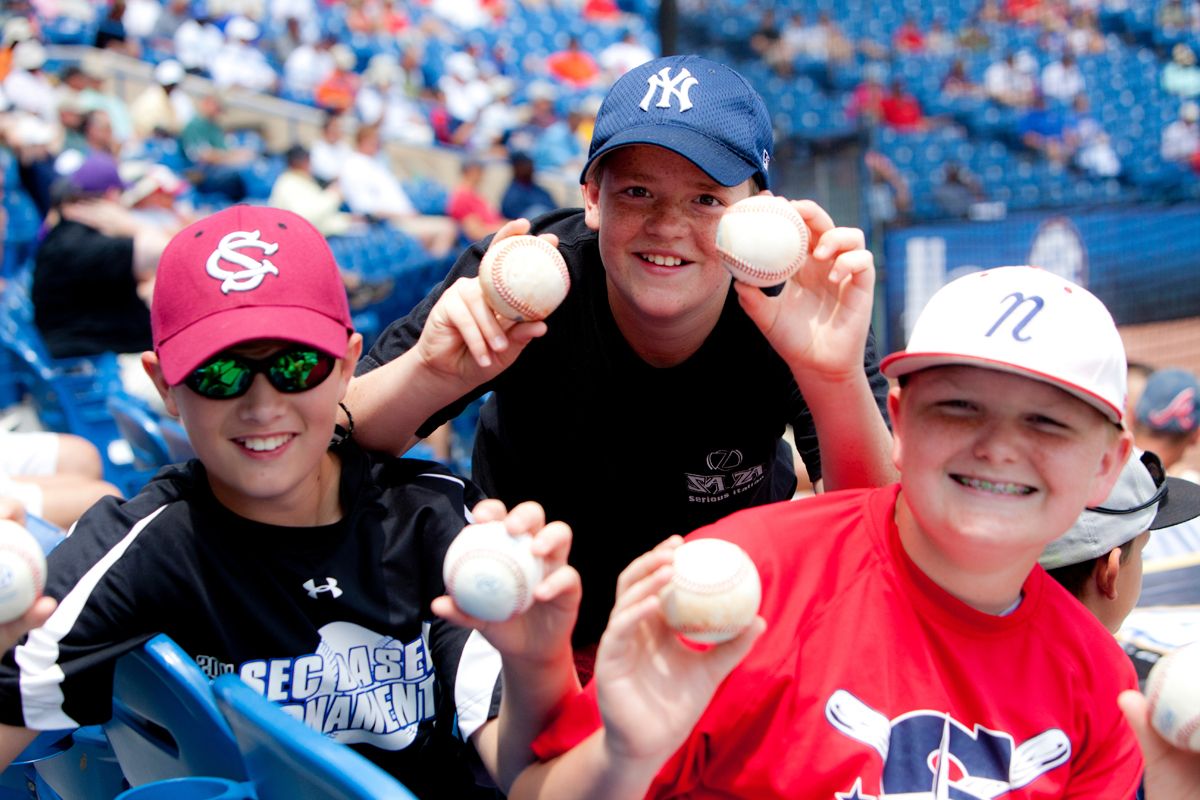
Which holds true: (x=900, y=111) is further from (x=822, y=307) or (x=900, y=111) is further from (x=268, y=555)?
(x=268, y=555)

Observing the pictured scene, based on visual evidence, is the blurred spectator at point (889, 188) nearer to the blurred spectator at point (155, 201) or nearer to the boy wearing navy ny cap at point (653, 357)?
the blurred spectator at point (155, 201)

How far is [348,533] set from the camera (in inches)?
71.1

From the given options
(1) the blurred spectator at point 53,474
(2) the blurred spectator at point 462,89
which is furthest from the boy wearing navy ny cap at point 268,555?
(2) the blurred spectator at point 462,89

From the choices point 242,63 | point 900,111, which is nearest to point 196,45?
point 242,63

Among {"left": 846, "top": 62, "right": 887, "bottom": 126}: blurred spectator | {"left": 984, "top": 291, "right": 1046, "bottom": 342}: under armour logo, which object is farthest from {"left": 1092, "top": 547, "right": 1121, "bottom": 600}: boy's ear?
{"left": 846, "top": 62, "right": 887, "bottom": 126}: blurred spectator

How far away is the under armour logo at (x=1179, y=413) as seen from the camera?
14.0 feet

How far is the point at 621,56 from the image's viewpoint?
16234 millimetres

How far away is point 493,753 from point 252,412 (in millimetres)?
603

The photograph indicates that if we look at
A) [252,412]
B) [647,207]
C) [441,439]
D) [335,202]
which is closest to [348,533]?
[252,412]

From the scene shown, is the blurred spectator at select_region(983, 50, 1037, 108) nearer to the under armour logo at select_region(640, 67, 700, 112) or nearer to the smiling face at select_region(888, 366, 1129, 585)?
the under armour logo at select_region(640, 67, 700, 112)

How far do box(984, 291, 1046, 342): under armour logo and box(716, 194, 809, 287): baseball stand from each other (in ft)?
1.03

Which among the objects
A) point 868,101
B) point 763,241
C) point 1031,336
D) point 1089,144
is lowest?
point 1031,336

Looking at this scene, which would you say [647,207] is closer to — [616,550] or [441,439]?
[616,550]

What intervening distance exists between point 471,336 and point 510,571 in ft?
1.97
